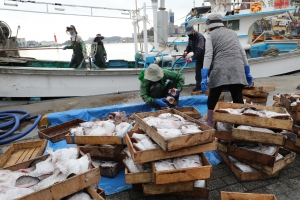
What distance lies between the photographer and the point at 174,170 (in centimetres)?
212

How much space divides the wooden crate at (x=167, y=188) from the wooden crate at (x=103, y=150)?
72 cm

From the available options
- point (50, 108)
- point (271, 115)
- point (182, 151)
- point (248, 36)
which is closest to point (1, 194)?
point (182, 151)

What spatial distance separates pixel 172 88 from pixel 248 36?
738cm

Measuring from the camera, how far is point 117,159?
2928 millimetres

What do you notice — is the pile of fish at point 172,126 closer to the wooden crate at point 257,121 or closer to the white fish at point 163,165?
the white fish at point 163,165

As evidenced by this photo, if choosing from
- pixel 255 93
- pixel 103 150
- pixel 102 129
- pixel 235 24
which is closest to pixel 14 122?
pixel 102 129

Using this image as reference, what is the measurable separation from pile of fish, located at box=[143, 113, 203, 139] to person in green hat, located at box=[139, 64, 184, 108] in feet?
5.70

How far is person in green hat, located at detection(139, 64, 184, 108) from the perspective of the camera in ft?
15.2

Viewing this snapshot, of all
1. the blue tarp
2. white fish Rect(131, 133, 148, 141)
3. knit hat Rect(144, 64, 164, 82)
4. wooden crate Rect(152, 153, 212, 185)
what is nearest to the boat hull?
the blue tarp

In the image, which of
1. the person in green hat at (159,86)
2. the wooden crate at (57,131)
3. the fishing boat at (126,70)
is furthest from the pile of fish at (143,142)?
the fishing boat at (126,70)

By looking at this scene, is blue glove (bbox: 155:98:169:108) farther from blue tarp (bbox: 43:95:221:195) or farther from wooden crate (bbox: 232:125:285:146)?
wooden crate (bbox: 232:125:285:146)

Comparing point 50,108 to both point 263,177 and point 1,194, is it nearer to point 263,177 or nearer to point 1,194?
point 1,194

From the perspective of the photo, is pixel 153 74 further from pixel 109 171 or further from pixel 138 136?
pixel 109 171

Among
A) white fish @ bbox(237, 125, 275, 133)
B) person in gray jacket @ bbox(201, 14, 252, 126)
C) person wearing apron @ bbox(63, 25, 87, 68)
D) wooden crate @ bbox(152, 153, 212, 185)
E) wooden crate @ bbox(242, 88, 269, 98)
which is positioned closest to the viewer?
wooden crate @ bbox(152, 153, 212, 185)
